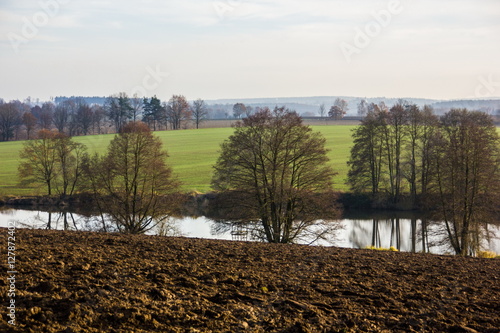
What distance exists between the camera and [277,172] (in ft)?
99.6

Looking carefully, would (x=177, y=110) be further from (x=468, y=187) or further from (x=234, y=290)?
(x=234, y=290)

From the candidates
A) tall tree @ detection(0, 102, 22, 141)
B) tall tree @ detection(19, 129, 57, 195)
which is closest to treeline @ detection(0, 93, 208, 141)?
tall tree @ detection(0, 102, 22, 141)

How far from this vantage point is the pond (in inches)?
1265

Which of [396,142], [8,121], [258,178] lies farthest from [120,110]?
[258,178]

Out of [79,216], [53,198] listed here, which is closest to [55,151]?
[53,198]

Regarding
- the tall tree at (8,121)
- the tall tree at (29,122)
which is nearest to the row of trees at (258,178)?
the tall tree at (29,122)

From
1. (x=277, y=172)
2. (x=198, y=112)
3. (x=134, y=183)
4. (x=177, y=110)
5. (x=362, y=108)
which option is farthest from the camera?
(x=362, y=108)

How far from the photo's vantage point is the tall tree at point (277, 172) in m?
29.2

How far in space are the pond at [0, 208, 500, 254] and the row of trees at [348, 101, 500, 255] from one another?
2.17 m

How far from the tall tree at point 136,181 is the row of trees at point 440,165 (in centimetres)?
1823

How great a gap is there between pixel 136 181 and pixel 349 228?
17860 mm

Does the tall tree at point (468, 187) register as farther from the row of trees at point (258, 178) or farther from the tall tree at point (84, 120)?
the tall tree at point (84, 120)

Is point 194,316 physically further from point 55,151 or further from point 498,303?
point 55,151

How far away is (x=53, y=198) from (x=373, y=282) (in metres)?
45.2
